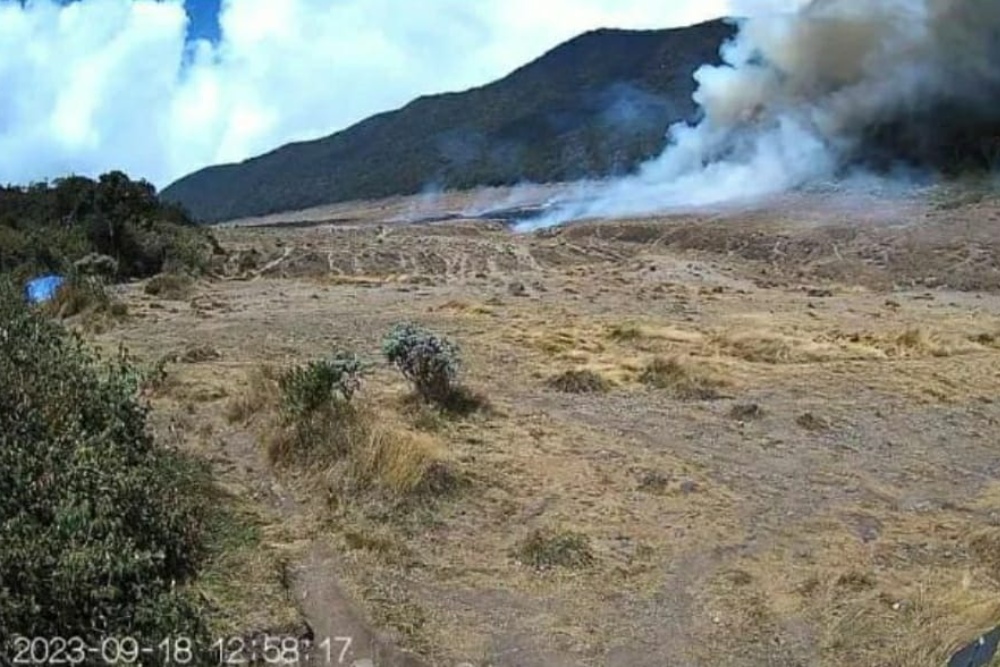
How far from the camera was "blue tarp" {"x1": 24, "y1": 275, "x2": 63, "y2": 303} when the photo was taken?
68.3 ft

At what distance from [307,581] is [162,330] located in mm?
12103

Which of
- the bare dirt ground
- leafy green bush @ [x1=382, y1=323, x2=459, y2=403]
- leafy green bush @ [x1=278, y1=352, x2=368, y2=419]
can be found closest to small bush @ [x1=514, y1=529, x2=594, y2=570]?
the bare dirt ground

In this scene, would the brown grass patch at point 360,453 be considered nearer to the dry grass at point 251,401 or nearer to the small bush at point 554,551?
the dry grass at point 251,401

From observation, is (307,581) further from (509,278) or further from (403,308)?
(509,278)

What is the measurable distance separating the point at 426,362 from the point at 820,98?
39890mm

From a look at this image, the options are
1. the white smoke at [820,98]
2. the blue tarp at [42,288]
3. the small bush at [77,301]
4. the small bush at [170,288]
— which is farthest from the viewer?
the white smoke at [820,98]

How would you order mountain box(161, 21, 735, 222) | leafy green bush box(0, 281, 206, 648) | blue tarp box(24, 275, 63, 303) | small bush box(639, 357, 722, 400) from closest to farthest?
1. leafy green bush box(0, 281, 206, 648)
2. small bush box(639, 357, 722, 400)
3. blue tarp box(24, 275, 63, 303)
4. mountain box(161, 21, 735, 222)

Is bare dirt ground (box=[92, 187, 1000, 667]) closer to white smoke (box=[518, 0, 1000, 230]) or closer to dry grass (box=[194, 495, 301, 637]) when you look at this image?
dry grass (box=[194, 495, 301, 637])

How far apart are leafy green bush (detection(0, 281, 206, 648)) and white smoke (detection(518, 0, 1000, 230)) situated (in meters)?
37.9

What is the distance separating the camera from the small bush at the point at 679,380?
13273mm

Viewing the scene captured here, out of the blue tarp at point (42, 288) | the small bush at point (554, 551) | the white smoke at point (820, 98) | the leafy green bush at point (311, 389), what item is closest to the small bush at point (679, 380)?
the leafy green bush at point (311, 389)

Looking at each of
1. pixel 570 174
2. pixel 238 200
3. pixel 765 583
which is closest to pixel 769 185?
pixel 570 174

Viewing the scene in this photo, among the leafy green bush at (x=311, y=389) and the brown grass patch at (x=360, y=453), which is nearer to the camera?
the brown grass patch at (x=360, y=453)

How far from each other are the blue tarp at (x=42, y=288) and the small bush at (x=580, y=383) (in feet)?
36.3
